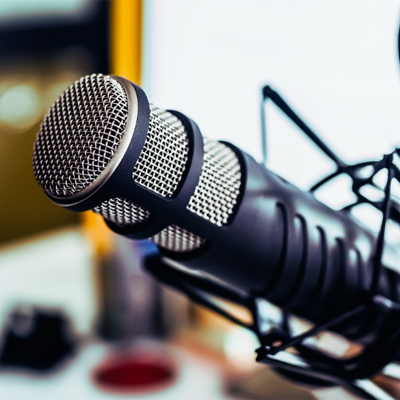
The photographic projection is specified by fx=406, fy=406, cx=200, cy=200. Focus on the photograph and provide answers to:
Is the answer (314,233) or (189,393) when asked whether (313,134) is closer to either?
(314,233)

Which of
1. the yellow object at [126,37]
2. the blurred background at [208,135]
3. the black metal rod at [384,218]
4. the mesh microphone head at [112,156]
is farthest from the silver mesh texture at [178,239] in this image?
the yellow object at [126,37]

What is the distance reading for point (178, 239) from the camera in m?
0.27

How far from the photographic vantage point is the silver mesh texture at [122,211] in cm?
23

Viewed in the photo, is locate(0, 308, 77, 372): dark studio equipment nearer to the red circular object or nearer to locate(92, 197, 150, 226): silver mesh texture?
the red circular object

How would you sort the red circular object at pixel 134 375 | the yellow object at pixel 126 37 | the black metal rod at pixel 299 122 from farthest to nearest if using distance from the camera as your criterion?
the yellow object at pixel 126 37 → the red circular object at pixel 134 375 → the black metal rod at pixel 299 122

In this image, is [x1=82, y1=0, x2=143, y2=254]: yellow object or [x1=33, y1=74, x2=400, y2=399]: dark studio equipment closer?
[x1=33, y1=74, x2=400, y2=399]: dark studio equipment

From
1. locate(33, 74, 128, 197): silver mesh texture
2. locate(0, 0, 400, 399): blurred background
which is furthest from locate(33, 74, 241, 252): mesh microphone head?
locate(0, 0, 400, 399): blurred background

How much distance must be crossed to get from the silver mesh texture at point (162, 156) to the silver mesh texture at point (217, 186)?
0.02 metres

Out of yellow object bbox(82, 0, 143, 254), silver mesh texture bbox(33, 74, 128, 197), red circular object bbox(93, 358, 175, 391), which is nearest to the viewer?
silver mesh texture bbox(33, 74, 128, 197)

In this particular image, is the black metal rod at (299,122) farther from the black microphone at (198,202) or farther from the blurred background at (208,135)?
the blurred background at (208,135)

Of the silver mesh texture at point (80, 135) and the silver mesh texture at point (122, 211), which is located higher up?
the silver mesh texture at point (80, 135)

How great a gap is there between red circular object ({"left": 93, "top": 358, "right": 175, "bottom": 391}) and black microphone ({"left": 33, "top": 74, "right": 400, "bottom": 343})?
0.54 metres

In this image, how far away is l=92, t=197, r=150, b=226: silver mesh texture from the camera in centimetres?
23

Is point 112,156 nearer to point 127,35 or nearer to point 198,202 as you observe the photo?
point 198,202
